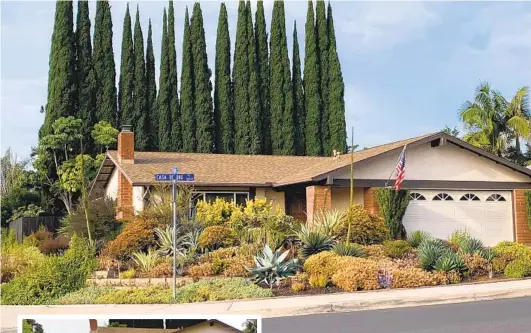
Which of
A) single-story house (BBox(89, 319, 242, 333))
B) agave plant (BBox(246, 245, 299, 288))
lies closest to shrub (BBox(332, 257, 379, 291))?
agave plant (BBox(246, 245, 299, 288))

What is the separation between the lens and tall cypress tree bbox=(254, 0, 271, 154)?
48062 mm

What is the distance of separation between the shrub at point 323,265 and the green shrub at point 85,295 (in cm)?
482

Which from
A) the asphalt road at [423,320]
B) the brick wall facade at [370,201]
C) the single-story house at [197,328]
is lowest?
the asphalt road at [423,320]

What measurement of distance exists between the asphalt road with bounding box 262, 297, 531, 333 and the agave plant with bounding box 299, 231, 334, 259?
561 cm

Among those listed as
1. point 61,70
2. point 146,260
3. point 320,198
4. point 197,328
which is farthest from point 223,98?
point 197,328

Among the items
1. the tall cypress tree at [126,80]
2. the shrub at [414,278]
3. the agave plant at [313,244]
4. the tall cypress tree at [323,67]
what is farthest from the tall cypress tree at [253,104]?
the shrub at [414,278]

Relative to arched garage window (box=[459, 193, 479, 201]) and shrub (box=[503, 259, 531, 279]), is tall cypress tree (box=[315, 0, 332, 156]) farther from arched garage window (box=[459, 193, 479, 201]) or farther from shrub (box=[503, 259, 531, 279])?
shrub (box=[503, 259, 531, 279])

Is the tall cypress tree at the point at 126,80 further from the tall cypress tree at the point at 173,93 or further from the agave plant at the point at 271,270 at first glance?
the agave plant at the point at 271,270

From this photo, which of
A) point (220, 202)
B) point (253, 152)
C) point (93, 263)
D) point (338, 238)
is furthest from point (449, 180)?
point (253, 152)

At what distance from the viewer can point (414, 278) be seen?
1623cm

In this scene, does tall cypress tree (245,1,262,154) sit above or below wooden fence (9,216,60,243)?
above

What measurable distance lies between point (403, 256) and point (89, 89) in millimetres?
30373

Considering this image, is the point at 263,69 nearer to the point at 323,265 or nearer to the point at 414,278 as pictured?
the point at 323,265

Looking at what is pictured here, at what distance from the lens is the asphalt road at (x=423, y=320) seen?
35.6 ft
